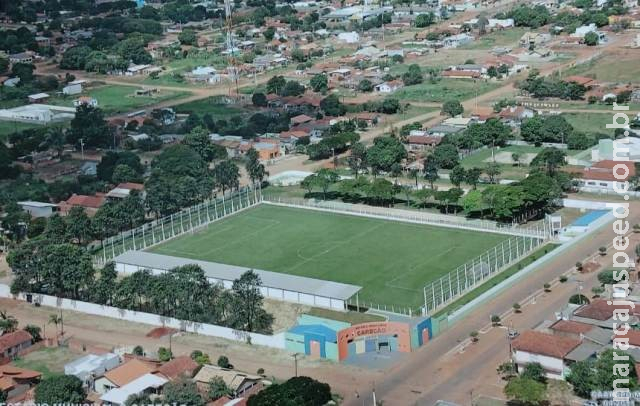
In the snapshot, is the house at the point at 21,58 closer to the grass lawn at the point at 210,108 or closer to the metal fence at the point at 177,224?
the grass lawn at the point at 210,108

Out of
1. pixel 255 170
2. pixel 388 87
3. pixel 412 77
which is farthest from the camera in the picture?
pixel 412 77

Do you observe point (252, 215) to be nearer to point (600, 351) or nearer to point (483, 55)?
point (600, 351)

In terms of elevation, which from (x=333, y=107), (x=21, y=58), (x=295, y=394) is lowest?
(x=295, y=394)

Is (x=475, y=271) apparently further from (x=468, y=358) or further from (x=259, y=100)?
(x=259, y=100)

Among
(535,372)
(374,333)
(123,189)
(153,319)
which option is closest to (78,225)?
(123,189)

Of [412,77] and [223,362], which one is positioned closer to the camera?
[223,362]

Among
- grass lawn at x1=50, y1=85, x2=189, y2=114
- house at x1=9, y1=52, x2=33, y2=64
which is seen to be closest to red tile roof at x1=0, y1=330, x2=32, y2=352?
grass lawn at x1=50, y1=85, x2=189, y2=114
